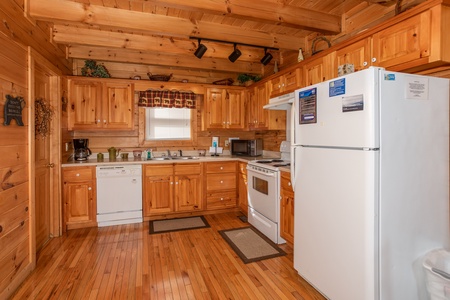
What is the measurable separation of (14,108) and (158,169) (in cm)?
199

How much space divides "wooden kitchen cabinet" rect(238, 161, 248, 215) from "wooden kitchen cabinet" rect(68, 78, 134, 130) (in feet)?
6.31

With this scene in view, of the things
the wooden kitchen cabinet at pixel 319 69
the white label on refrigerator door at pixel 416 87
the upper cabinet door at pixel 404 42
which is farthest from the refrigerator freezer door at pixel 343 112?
the wooden kitchen cabinet at pixel 319 69

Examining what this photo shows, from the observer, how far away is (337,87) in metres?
1.77

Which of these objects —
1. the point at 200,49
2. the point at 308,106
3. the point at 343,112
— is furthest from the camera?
the point at 200,49

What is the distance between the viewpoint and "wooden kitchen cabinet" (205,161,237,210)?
13.4 feet

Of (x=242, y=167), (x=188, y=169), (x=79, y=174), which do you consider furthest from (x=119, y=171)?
(x=242, y=167)

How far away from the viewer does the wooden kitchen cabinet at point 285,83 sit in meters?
3.13

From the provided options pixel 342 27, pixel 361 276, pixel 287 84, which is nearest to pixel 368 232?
pixel 361 276

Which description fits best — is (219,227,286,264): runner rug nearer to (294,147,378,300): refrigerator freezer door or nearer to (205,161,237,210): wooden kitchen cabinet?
(294,147,378,300): refrigerator freezer door

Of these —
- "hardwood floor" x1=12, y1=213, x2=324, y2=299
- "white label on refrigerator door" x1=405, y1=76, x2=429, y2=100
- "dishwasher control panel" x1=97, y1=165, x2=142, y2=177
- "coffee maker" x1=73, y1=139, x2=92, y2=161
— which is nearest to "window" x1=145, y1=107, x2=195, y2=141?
"dishwasher control panel" x1=97, y1=165, x2=142, y2=177

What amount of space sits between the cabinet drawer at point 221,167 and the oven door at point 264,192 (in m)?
0.59

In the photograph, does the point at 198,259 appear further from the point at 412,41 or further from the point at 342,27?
the point at 342,27

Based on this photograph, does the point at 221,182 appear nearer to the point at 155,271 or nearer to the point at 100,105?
the point at 155,271

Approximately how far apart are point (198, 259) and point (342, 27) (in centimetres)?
321
